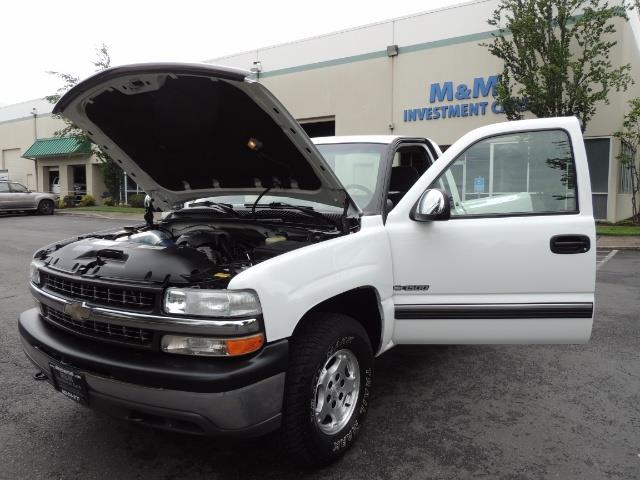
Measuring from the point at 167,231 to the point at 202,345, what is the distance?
140 centimetres

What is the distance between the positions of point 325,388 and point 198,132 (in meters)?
1.86

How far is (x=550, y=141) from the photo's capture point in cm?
338

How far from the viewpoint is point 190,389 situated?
2260mm

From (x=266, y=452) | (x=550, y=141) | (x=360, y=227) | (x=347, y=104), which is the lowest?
(x=266, y=452)

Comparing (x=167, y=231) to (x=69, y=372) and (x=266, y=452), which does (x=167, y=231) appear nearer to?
(x=69, y=372)

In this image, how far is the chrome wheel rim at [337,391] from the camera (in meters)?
2.76

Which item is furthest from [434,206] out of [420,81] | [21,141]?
[21,141]

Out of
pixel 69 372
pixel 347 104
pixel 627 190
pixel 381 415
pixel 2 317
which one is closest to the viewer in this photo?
pixel 69 372

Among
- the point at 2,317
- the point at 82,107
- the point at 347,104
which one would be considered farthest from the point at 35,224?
the point at 82,107

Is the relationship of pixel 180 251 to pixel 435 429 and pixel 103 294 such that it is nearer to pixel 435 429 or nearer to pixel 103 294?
pixel 103 294

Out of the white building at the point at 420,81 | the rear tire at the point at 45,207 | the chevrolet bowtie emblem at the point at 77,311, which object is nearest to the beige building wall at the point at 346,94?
the white building at the point at 420,81

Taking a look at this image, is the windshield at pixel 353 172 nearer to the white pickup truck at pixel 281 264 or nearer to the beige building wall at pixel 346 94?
the white pickup truck at pixel 281 264

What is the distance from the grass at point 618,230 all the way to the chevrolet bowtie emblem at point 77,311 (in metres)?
13.8

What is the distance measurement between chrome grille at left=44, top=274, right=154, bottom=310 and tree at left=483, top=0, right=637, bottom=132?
1388 cm
